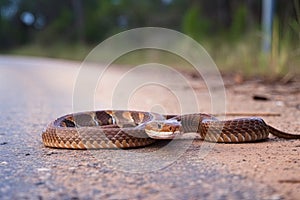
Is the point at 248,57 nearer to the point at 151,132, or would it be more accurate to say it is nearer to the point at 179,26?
the point at 151,132

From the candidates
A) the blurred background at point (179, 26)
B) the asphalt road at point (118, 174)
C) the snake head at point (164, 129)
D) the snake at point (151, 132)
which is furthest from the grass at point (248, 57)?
the asphalt road at point (118, 174)

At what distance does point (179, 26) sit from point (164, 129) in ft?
108

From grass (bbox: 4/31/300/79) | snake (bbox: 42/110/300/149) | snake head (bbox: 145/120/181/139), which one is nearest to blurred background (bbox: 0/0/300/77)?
grass (bbox: 4/31/300/79)

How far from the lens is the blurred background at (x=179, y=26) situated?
33.8 ft

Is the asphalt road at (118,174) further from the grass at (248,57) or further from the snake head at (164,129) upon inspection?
the grass at (248,57)

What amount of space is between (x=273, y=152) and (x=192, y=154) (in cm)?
55

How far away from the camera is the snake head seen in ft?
11.4

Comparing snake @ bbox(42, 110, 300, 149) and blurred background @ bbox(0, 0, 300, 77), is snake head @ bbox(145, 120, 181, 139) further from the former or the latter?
blurred background @ bbox(0, 0, 300, 77)

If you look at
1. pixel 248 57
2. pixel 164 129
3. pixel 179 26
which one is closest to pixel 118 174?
pixel 164 129

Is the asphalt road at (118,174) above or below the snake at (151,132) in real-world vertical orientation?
below

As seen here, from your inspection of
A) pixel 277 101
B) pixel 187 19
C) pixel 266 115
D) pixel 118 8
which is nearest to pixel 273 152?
pixel 266 115

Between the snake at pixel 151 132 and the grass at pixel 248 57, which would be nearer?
the snake at pixel 151 132

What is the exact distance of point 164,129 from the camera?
349 centimetres

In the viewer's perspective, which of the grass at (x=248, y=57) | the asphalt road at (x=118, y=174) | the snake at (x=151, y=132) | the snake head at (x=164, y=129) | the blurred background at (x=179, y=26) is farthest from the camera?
the blurred background at (x=179, y=26)
